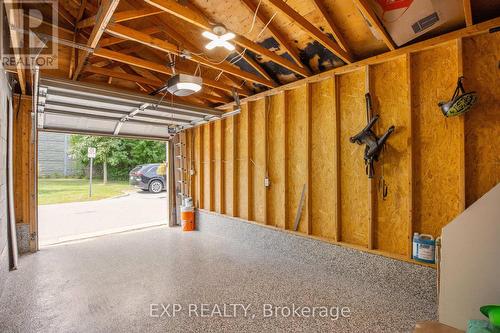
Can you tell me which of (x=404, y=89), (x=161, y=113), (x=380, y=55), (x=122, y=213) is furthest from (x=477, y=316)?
(x=122, y=213)

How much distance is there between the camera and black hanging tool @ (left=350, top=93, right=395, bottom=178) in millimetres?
2801

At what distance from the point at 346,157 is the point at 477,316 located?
1966 millimetres

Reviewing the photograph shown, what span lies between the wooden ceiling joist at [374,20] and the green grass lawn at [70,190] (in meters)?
11.0

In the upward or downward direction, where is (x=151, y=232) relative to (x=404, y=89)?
downward

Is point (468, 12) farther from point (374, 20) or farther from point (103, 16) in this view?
point (103, 16)

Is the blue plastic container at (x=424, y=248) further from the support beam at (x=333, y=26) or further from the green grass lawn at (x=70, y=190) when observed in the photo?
the green grass lawn at (x=70, y=190)

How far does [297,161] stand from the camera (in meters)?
3.77

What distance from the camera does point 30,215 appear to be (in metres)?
4.07

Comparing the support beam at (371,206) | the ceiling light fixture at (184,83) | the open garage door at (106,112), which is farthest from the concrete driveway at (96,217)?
the support beam at (371,206)

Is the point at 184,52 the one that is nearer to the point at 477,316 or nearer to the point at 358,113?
the point at 358,113

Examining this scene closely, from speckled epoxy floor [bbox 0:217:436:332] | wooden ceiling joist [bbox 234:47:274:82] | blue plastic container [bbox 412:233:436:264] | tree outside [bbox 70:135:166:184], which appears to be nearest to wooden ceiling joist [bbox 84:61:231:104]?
wooden ceiling joist [bbox 234:47:274:82]

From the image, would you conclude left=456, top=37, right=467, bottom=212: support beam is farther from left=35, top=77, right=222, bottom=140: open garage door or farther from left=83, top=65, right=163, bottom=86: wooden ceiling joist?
left=83, top=65, right=163, bottom=86: wooden ceiling joist

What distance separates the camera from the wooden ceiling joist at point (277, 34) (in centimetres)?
264

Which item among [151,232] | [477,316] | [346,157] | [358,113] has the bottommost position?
[151,232]
